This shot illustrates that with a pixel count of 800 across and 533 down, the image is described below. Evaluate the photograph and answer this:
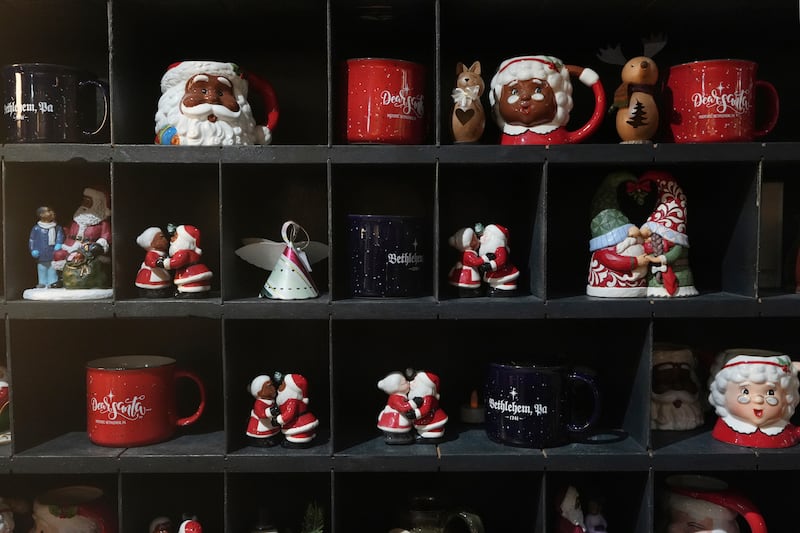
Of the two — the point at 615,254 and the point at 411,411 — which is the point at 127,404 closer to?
the point at 411,411

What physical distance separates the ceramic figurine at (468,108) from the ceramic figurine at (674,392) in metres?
0.64

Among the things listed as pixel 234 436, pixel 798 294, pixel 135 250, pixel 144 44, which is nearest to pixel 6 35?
pixel 144 44

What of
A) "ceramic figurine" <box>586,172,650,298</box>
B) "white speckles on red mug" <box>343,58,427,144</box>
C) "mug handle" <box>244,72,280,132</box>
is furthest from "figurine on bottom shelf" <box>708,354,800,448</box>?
"mug handle" <box>244,72,280,132</box>

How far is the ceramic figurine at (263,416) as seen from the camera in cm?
142

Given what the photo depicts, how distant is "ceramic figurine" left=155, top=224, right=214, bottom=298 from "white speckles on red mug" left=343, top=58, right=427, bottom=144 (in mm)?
407

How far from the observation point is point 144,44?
157cm

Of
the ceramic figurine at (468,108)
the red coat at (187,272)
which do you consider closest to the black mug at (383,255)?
the ceramic figurine at (468,108)

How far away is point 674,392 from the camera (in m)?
1.53

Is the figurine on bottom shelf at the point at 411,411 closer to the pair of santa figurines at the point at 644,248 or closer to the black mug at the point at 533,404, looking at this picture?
the black mug at the point at 533,404

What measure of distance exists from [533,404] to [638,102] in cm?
66

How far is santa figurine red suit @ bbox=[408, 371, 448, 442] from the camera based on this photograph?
1439mm

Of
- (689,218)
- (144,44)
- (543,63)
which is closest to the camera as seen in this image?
(543,63)

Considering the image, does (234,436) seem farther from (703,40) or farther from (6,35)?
(703,40)

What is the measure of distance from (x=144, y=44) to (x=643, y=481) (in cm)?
145
